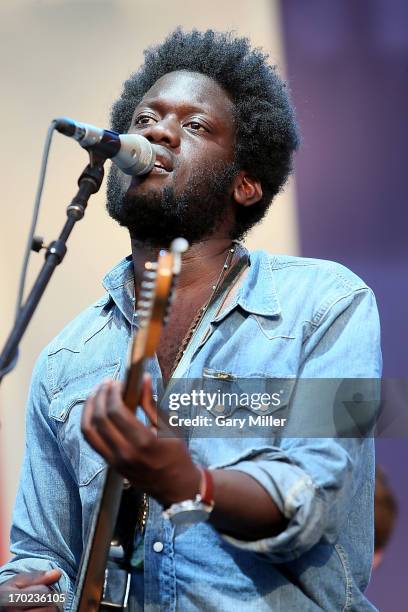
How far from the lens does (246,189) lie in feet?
9.89

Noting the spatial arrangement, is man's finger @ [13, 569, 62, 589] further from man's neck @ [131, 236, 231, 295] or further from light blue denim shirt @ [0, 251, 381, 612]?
man's neck @ [131, 236, 231, 295]

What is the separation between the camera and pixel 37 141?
4.38m

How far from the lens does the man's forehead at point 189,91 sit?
9.47ft

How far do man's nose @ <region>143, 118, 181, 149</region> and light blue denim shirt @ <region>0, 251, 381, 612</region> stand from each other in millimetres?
392

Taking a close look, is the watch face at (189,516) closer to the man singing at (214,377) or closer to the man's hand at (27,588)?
the man singing at (214,377)

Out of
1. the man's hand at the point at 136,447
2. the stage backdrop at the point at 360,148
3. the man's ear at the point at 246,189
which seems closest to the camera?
the man's hand at the point at 136,447

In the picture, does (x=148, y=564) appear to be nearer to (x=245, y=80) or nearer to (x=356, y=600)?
(x=356, y=600)

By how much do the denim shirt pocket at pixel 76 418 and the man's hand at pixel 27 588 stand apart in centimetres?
25

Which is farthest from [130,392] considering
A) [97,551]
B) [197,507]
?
[97,551]

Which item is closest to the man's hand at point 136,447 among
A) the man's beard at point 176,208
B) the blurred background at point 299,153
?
the man's beard at point 176,208

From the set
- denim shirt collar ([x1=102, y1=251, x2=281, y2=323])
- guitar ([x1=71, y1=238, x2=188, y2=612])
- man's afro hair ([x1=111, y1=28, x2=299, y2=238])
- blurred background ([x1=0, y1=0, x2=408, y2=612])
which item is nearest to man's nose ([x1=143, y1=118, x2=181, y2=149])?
man's afro hair ([x1=111, y1=28, x2=299, y2=238])

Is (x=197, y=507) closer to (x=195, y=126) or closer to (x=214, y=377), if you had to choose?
(x=214, y=377)

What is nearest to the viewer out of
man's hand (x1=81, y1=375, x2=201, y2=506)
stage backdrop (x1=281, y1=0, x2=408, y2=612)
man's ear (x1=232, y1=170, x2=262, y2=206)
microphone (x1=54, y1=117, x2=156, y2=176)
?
man's hand (x1=81, y1=375, x2=201, y2=506)

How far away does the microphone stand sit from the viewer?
2105mm
